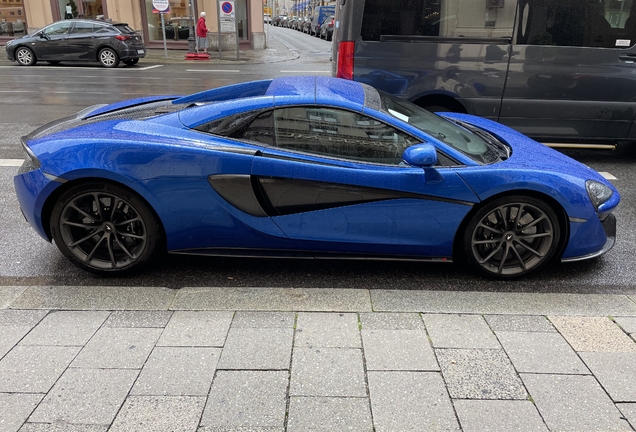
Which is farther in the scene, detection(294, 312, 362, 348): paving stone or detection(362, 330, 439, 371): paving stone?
detection(294, 312, 362, 348): paving stone

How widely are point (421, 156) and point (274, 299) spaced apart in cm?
128

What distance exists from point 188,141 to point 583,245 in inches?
107

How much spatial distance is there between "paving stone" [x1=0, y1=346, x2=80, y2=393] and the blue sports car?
0.87 meters

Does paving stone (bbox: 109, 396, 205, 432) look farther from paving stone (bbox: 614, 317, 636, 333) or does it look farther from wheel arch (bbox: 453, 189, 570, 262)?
paving stone (bbox: 614, 317, 636, 333)

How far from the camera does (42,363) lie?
2.55 m

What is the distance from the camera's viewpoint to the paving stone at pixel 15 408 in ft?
7.09

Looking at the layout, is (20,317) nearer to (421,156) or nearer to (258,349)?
(258,349)

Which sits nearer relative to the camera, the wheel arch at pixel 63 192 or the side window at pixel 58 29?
the wheel arch at pixel 63 192

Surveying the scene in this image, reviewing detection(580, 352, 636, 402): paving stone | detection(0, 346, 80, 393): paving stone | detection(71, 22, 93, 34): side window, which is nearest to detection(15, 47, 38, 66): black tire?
detection(71, 22, 93, 34): side window

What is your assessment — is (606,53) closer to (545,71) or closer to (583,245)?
(545,71)

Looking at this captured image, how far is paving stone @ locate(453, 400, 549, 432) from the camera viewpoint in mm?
2168

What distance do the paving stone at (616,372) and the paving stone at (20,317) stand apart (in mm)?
3045

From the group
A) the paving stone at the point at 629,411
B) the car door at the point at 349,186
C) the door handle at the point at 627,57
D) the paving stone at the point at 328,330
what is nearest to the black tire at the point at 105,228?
the car door at the point at 349,186

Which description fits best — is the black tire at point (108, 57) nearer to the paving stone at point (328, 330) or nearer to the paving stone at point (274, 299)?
the paving stone at point (274, 299)
